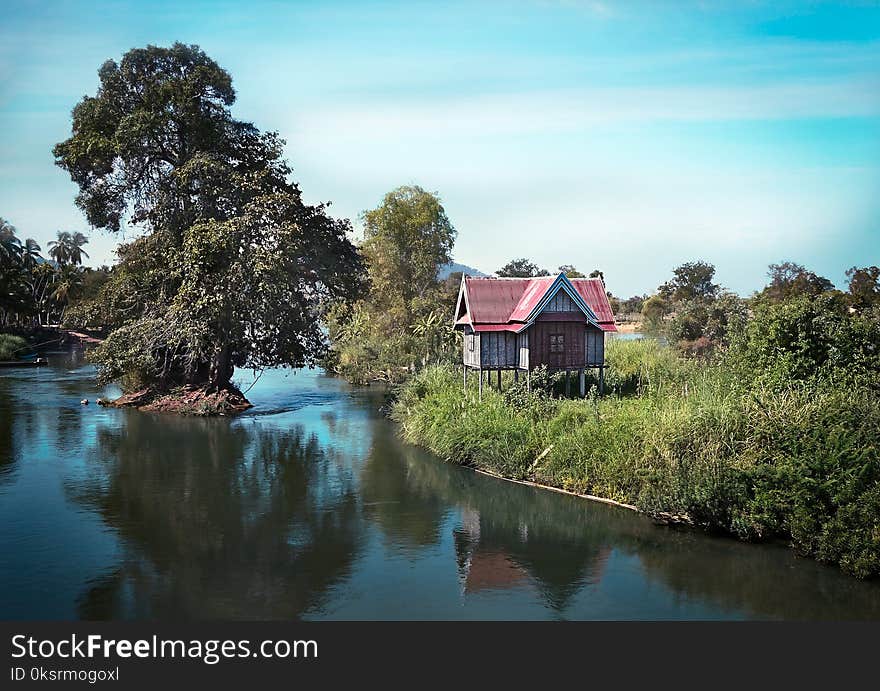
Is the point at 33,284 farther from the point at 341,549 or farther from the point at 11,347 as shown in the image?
the point at 341,549

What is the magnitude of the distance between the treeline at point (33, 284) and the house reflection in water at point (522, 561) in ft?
203

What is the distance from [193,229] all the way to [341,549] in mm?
22849

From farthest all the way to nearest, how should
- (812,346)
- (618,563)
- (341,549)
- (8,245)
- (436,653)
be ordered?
(8,245) → (812,346) → (341,549) → (618,563) → (436,653)

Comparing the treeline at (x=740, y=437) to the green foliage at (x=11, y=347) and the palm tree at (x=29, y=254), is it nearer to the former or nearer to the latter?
the green foliage at (x=11, y=347)

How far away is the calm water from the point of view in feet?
49.5

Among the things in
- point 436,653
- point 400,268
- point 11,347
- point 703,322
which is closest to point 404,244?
Result: point 400,268

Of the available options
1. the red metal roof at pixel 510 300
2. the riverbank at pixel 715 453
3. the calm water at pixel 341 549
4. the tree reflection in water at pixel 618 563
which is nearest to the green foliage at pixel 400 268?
the red metal roof at pixel 510 300

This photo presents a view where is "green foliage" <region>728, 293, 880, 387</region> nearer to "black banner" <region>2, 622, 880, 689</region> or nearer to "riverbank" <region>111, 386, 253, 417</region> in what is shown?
"black banner" <region>2, 622, 880, 689</region>

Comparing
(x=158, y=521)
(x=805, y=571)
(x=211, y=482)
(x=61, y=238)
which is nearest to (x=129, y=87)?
(x=211, y=482)

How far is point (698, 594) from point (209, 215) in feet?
101

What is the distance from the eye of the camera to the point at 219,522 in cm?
2069

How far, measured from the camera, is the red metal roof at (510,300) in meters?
31.2

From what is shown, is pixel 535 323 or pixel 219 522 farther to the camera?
pixel 535 323

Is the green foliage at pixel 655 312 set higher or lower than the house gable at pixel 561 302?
higher
